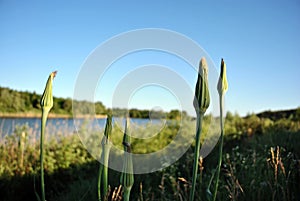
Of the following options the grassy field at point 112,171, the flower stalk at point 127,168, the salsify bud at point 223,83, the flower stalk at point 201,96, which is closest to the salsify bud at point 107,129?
the flower stalk at point 127,168

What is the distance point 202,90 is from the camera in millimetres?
812

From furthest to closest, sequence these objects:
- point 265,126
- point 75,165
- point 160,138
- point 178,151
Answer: point 265,126
point 160,138
point 178,151
point 75,165

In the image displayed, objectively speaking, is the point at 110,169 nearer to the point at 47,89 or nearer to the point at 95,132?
the point at 95,132

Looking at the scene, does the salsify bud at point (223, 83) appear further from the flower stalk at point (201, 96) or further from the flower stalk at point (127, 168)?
the flower stalk at point (127, 168)

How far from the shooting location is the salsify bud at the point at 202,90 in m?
0.80

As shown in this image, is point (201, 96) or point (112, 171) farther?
point (112, 171)

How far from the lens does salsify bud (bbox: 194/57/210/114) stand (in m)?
0.80

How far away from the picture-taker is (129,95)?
1497 millimetres

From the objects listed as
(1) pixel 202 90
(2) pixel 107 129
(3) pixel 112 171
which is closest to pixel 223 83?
(1) pixel 202 90

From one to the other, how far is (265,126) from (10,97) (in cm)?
2361

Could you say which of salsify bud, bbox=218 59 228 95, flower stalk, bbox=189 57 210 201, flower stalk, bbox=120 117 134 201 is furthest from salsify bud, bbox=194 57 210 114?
flower stalk, bbox=120 117 134 201

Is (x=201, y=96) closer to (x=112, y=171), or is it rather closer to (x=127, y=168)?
(x=127, y=168)

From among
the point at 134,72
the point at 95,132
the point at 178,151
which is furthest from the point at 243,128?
the point at 134,72

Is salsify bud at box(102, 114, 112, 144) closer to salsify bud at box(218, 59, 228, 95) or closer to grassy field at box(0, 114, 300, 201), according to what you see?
salsify bud at box(218, 59, 228, 95)
